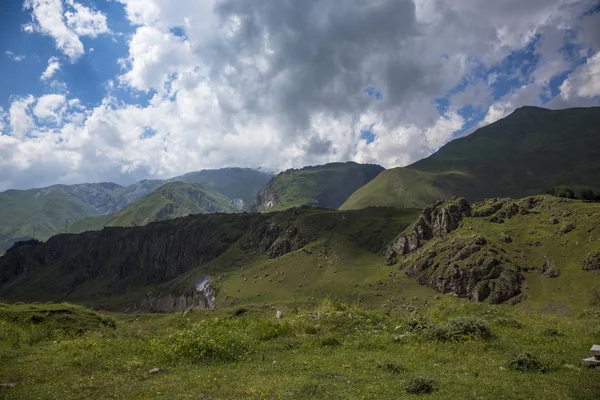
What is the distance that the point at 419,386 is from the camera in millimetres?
15055

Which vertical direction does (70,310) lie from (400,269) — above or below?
above

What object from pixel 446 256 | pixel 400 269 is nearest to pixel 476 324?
pixel 446 256

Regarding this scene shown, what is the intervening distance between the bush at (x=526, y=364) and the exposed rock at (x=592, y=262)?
14431 centimetres

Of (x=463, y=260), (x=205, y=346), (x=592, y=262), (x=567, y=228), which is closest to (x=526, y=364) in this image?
(x=205, y=346)

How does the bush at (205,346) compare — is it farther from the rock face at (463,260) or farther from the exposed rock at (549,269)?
the exposed rock at (549,269)

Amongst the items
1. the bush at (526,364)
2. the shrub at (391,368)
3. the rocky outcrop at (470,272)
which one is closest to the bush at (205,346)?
the shrub at (391,368)

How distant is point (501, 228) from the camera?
169 metres

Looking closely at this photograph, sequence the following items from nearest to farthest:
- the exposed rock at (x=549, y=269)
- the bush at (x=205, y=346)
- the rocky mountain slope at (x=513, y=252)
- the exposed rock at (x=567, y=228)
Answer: the bush at (x=205, y=346), the rocky mountain slope at (x=513, y=252), the exposed rock at (x=549, y=269), the exposed rock at (x=567, y=228)

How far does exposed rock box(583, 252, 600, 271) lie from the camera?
129 meters

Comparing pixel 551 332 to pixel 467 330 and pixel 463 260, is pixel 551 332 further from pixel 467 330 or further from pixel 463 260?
pixel 463 260

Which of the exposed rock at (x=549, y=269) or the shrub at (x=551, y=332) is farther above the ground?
the shrub at (x=551, y=332)

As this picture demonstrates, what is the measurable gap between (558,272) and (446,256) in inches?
1702

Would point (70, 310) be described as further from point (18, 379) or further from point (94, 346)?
point (18, 379)

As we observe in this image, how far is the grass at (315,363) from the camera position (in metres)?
15.4
